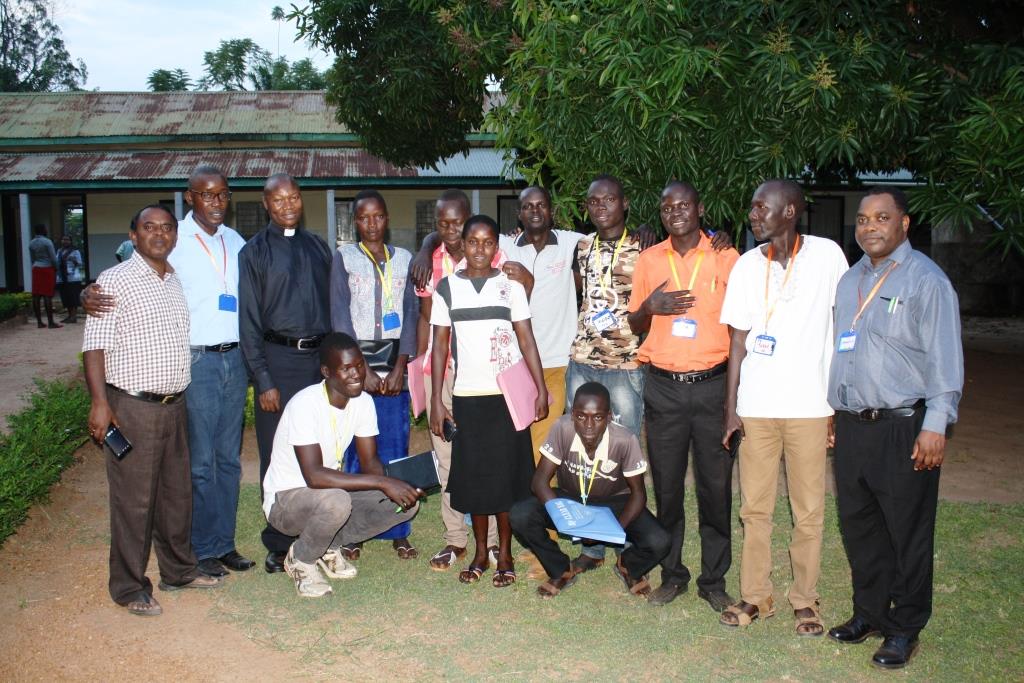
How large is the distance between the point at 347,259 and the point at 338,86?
6.28 meters

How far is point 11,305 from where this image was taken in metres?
16.7

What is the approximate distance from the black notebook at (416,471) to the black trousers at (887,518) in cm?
198

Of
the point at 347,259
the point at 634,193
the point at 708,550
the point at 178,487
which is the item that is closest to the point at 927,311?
the point at 708,550

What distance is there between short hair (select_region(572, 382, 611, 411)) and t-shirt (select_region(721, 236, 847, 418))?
2.27 feet

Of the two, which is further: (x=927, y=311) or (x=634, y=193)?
(x=634, y=193)

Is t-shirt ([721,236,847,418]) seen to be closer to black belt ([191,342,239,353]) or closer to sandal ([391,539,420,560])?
sandal ([391,539,420,560])

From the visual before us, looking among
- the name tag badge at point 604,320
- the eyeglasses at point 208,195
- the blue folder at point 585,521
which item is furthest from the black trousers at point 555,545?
the eyeglasses at point 208,195

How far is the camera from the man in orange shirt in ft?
13.3

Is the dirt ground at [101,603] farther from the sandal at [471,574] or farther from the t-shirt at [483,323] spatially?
the t-shirt at [483,323]

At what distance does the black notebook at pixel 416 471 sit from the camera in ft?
14.9

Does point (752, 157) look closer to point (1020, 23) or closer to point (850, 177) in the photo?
point (1020, 23)

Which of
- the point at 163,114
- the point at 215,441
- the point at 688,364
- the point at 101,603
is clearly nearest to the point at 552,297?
the point at 688,364

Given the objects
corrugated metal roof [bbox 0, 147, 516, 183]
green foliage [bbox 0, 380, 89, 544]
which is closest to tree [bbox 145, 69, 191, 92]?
corrugated metal roof [bbox 0, 147, 516, 183]

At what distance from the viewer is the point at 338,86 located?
10469 mm
